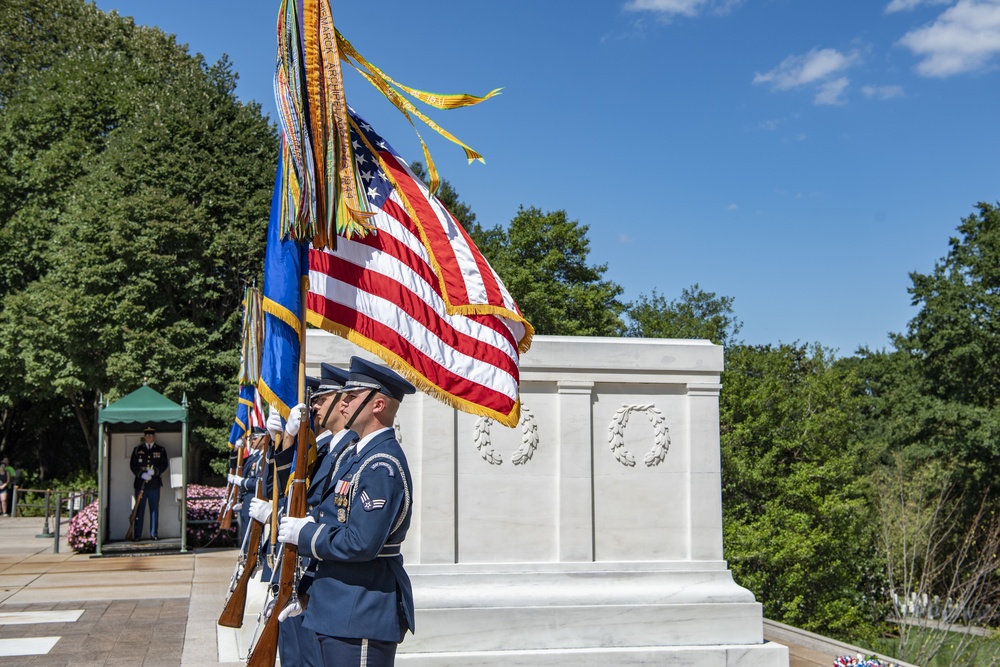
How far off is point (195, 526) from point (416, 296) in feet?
41.3

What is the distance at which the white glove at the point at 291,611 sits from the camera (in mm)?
3955

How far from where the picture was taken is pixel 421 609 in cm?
741

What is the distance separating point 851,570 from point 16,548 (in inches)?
647

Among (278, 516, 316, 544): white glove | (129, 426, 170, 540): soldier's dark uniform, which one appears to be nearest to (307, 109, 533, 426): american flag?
(278, 516, 316, 544): white glove

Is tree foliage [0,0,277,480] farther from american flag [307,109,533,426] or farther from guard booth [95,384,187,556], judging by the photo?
american flag [307,109,533,426]

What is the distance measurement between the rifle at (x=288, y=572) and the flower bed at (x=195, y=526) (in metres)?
12.3

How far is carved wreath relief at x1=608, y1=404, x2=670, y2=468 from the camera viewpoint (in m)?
8.20

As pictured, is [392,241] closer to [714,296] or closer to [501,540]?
[501,540]

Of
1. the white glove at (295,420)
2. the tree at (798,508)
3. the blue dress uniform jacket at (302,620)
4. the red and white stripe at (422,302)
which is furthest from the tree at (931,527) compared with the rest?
the white glove at (295,420)

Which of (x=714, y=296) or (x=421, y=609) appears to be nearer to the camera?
(x=421, y=609)

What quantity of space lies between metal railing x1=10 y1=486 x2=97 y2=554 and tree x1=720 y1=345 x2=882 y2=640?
1265cm

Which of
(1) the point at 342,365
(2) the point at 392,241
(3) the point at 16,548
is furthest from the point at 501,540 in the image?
(3) the point at 16,548

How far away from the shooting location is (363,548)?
389cm

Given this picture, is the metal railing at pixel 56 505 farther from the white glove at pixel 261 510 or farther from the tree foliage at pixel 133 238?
the white glove at pixel 261 510
